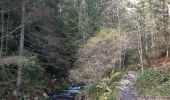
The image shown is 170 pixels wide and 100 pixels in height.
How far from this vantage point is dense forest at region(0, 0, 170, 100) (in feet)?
68.0

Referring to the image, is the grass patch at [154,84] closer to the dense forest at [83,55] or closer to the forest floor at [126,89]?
the dense forest at [83,55]

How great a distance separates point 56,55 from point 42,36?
4.06 m

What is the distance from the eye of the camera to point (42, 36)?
97.1ft

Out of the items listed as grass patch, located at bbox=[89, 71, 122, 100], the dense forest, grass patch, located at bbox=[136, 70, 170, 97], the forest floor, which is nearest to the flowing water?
the dense forest

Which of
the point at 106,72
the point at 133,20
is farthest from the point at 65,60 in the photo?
the point at 133,20

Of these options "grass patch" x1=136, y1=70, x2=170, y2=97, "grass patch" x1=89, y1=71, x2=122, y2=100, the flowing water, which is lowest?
the flowing water

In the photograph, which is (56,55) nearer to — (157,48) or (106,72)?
(106,72)

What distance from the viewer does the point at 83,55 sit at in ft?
92.0

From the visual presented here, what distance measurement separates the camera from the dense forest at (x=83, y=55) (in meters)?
20.7

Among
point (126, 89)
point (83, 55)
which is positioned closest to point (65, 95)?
point (83, 55)

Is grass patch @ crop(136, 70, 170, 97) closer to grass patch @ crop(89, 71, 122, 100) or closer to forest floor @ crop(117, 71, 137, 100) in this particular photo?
forest floor @ crop(117, 71, 137, 100)

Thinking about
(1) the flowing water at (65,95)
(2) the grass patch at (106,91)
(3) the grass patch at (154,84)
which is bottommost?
(1) the flowing water at (65,95)

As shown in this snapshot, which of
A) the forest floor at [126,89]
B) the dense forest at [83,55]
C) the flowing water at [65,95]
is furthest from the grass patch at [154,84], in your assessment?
the flowing water at [65,95]

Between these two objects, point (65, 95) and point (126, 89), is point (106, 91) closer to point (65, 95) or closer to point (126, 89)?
point (126, 89)
